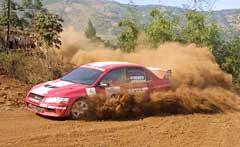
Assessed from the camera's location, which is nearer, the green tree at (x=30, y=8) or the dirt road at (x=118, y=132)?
the dirt road at (x=118, y=132)

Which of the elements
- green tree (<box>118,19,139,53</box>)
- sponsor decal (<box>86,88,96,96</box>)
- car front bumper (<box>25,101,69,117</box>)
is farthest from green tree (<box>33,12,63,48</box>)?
car front bumper (<box>25,101,69,117</box>)

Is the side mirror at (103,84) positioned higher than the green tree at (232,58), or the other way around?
the side mirror at (103,84)

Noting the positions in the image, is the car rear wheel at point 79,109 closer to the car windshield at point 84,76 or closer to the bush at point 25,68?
the car windshield at point 84,76

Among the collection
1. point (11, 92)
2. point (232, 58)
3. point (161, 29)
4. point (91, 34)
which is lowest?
point (91, 34)

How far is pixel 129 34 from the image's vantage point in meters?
24.1

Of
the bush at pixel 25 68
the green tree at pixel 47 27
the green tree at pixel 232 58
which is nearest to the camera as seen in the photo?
the bush at pixel 25 68

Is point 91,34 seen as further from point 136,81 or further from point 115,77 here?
point 115,77

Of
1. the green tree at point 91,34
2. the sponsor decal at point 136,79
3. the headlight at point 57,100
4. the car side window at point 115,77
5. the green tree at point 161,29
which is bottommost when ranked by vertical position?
the green tree at point 91,34

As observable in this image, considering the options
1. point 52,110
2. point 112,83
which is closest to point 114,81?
point 112,83

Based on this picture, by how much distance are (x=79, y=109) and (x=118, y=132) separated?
5.31ft

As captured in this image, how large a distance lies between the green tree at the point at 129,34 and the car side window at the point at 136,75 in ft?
30.9

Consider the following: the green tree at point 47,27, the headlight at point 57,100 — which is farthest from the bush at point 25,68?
the headlight at point 57,100

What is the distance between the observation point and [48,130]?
11.5m

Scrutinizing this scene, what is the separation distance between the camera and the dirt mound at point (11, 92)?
48.1ft
